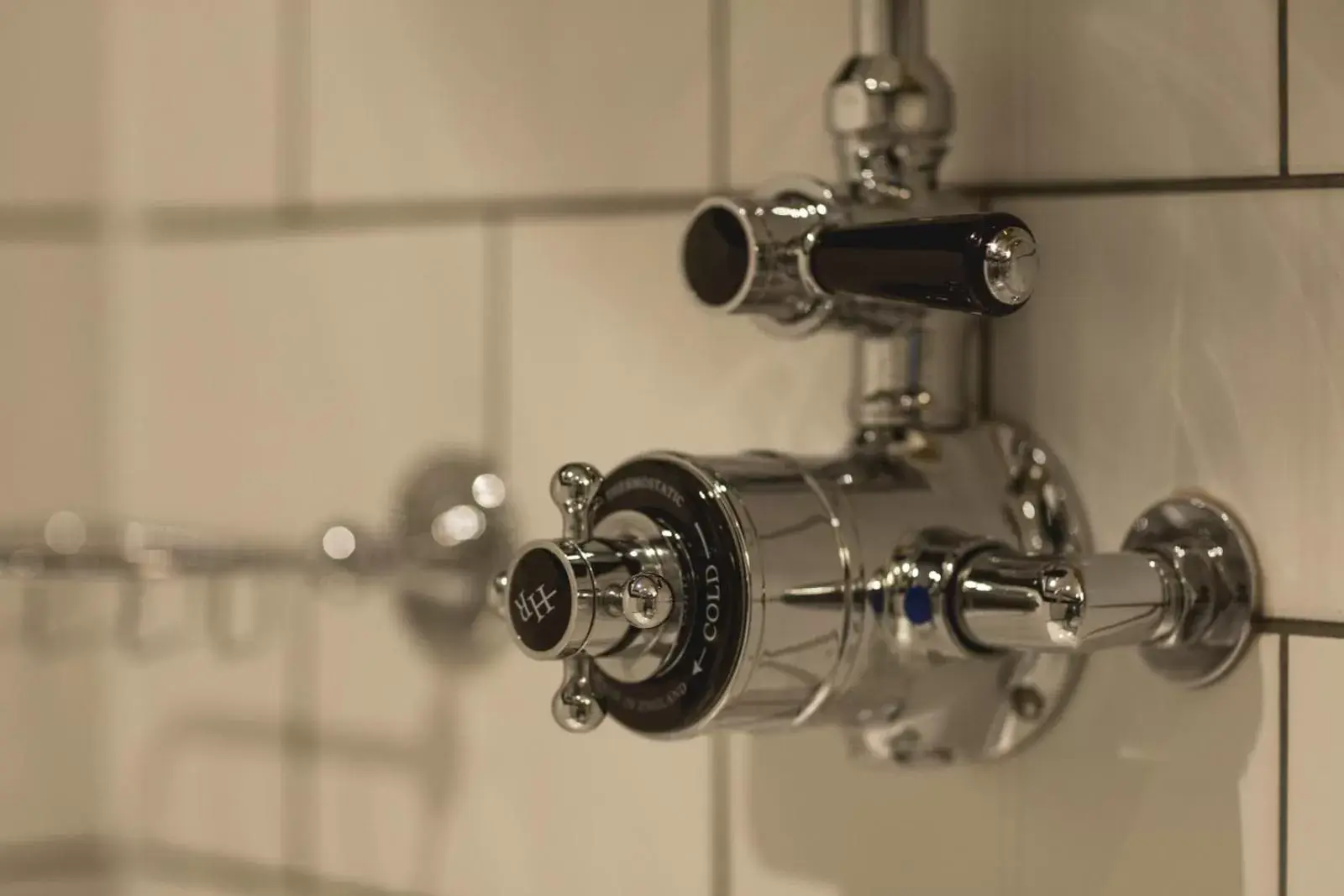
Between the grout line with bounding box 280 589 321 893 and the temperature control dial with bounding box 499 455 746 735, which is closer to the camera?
the temperature control dial with bounding box 499 455 746 735

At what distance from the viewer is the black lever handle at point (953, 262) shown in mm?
509

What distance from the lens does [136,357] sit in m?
0.96

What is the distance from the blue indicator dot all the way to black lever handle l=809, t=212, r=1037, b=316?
0.10 m

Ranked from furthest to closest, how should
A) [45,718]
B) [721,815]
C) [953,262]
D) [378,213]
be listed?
1. [45,718]
2. [378,213]
3. [721,815]
4. [953,262]

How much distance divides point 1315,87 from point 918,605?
210 millimetres

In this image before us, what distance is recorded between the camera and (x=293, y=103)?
34.6 inches

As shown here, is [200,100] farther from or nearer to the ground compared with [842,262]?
farther from the ground

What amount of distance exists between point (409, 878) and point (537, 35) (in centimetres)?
40

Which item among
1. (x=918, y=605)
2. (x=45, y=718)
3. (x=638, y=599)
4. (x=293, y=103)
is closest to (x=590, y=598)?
(x=638, y=599)

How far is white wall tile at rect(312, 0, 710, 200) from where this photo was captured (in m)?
0.73

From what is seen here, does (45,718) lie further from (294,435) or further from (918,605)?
(918,605)

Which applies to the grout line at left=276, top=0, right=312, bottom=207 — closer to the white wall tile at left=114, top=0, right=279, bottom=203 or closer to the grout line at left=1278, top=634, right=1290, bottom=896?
the white wall tile at left=114, top=0, right=279, bottom=203

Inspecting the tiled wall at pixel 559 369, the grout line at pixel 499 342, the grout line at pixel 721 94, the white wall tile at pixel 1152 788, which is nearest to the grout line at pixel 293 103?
the tiled wall at pixel 559 369

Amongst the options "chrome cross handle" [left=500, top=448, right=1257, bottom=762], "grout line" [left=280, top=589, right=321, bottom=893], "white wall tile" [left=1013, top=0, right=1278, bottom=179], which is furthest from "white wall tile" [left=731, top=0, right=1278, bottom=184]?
"grout line" [left=280, top=589, right=321, bottom=893]
